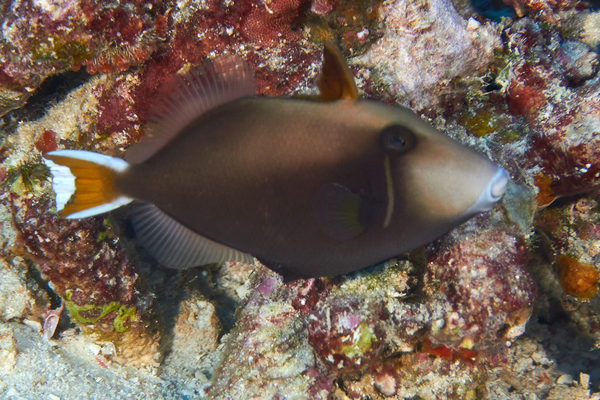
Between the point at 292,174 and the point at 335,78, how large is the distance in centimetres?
41

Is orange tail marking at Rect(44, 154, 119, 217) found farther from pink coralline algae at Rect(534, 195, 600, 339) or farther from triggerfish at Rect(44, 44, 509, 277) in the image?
pink coralline algae at Rect(534, 195, 600, 339)

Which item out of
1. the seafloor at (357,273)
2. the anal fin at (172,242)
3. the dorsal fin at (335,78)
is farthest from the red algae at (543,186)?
the anal fin at (172,242)

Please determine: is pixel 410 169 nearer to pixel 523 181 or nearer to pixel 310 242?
pixel 310 242

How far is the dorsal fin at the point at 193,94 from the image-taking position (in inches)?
61.5

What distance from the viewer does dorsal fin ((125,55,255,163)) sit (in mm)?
1562

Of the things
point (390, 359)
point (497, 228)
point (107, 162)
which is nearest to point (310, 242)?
point (107, 162)

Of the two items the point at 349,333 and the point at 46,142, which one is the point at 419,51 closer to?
the point at 349,333

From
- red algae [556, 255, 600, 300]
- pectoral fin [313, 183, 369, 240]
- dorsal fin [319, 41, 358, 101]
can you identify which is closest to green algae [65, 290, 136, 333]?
pectoral fin [313, 183, 369, 240]

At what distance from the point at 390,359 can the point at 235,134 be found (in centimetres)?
224

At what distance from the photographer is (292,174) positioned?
4.66 ft

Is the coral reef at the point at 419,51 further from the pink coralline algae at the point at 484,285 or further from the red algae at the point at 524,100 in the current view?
the pink coralline algae at the point at 484,285

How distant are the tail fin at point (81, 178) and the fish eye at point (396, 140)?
1.17 meters

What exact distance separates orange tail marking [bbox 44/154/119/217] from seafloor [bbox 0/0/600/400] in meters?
1.12

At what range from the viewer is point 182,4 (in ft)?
8.09
